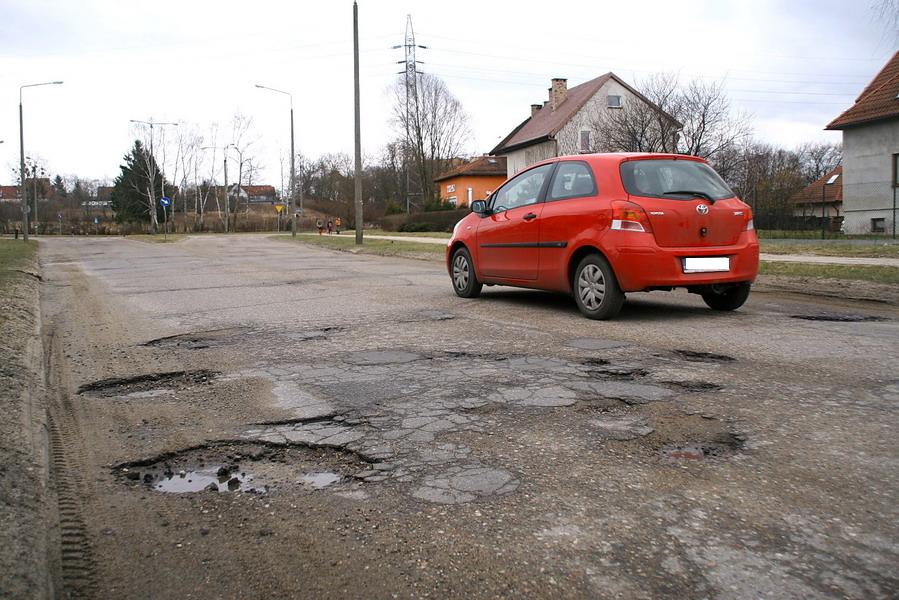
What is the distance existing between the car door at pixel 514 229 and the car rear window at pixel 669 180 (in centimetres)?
118

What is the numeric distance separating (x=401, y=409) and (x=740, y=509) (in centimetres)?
198

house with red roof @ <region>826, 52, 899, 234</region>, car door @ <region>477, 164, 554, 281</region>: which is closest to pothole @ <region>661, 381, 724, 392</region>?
car door @ <region>477, 164, 554, 281</region>

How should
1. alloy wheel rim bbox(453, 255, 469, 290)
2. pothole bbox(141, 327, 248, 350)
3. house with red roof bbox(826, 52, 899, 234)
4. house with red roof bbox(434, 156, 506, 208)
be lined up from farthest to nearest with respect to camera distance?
1. house with red roof bbox(434, 156, 506, 208)
2. house with red roof bbox(826, 52, 899, 234)
3. alloy wheel rim bbox(453, 255, 469, 290)
4. pothole bbox(141, 327, 248, 350)

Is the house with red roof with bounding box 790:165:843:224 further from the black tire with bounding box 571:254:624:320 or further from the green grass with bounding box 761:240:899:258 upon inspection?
the black tire with bounding box 571:254:624:320

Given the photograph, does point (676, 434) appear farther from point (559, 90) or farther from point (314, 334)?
point (559, 90)

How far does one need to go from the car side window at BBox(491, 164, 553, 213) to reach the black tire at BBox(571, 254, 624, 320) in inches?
48.6

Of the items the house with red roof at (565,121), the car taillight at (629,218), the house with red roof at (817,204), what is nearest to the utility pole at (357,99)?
the house with red roof at (817,204)

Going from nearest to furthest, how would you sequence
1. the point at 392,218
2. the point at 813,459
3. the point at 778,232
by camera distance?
the point at 813,459, the point at 778,232, the point at 392,218

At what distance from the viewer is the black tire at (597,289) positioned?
718 centimetres

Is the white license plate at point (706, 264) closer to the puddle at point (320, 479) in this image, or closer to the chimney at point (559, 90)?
the puddle at point (320, 479)

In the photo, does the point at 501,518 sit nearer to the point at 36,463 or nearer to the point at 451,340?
the point at 36,463

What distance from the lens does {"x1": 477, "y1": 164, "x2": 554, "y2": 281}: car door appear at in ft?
27.1

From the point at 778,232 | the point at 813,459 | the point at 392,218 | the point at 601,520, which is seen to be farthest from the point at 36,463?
the point at 392,218

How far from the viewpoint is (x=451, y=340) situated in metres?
6.35
